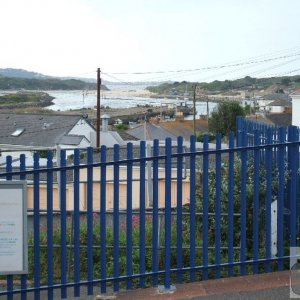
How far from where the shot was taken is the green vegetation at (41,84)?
7162 cm

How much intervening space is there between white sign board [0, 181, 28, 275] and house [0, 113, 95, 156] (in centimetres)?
3841

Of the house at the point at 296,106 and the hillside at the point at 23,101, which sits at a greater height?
the hillside at the point at 23,101

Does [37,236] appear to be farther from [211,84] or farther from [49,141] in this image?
[211,84]

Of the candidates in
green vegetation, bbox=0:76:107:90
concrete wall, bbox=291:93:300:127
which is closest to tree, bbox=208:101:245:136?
green vegetation, bbox=0:76:107:90

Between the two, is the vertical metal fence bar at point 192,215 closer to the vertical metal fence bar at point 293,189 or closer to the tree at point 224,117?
the vertical metal fence bar at point 293,189

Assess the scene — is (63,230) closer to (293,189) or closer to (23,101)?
(293,189)

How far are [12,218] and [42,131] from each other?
4504 cm

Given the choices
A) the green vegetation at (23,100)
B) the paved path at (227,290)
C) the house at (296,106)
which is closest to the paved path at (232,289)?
the paved path at (227,290)

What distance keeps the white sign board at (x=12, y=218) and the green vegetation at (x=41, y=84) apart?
5966 cm

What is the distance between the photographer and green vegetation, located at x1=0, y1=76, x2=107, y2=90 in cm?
7162

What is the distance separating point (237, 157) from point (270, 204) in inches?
79.3

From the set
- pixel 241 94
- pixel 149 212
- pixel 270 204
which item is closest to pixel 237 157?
pixel 149 212

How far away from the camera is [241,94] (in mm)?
108875

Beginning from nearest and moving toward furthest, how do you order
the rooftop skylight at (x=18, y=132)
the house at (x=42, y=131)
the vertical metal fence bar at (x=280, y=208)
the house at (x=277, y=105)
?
1. the vertical metal fence bar at (x=280, y=208)
2. the house at (x=42, y=131)
3. the rooftop skylight at (x=18, y=132)
4. the house at (x=277, y=105)
